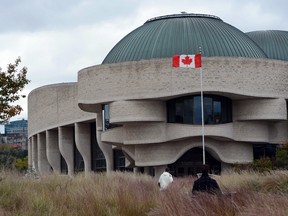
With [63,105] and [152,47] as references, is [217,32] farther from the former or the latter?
[63,105]

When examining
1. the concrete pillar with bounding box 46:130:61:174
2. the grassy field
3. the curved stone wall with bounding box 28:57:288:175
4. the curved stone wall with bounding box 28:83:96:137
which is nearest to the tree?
the grassy field

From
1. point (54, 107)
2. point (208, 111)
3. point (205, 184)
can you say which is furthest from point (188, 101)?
point (205, 184)

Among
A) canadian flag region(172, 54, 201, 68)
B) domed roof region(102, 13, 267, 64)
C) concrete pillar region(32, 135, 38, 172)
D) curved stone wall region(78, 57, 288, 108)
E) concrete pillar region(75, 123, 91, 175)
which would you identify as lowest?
concrete pillar region(32, 135, 38, 172)

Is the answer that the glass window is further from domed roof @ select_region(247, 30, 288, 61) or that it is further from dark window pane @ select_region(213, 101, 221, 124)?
domed roof @ select_region(247, 30, 288, 61)

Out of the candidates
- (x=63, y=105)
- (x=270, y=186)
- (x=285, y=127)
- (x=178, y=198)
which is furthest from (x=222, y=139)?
(x=178, y=198)

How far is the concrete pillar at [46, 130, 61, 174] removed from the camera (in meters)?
66.9

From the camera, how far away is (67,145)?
6325 centimetres

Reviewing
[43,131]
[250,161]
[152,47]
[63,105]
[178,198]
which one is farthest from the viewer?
[43,131]

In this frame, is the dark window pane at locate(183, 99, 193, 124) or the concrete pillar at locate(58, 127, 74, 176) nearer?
the dark window pane at locate(183, 99, 193, 124)

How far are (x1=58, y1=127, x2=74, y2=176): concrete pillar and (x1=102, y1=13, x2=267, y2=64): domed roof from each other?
13918 millimetres

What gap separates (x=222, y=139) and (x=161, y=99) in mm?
5119

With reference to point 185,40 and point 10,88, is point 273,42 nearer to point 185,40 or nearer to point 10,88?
point 185,40

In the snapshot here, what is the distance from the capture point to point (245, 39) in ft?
164

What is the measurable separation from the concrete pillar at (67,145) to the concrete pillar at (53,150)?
3832 millimetres
